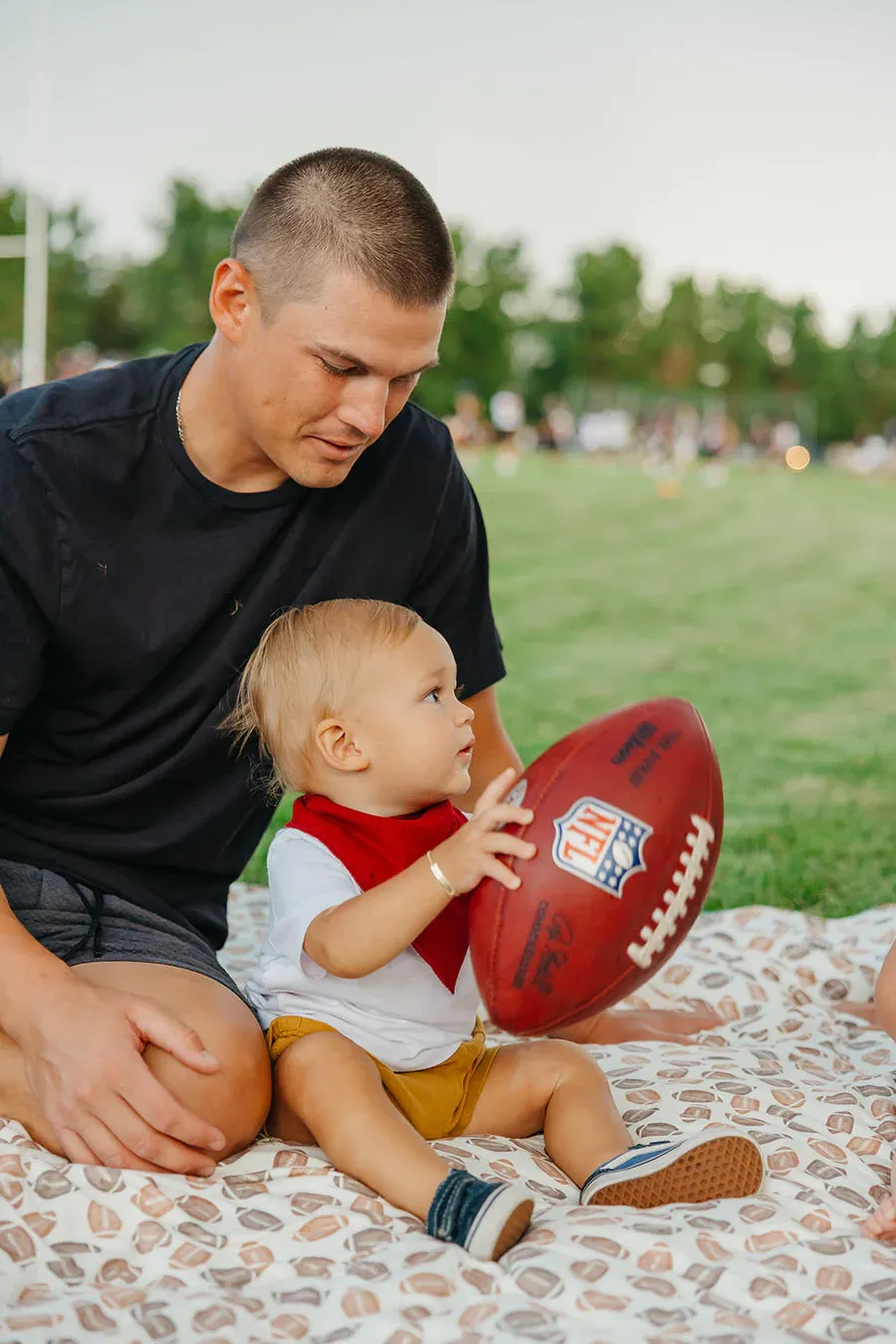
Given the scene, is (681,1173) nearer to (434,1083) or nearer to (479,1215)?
(479,1215)

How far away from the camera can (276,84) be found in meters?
38.2

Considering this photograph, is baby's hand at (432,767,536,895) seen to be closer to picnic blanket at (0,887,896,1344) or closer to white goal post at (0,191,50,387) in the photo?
picnic blanket at (0,887,896,1344)

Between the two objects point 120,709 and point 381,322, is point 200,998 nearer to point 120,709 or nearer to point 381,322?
point 120,709

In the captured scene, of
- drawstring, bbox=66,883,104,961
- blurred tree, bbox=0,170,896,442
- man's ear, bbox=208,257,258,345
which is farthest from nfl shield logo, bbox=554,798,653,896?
blurred tree, bbox=0,170,896,442

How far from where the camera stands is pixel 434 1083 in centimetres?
217

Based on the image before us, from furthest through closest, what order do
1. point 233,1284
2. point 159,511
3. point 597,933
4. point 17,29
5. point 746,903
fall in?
point 17,29, point 746,903, point 159,511, point 597,933, point 233,1284

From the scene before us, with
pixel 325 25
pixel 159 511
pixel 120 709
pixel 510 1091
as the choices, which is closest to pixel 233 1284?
pixel 510 1091

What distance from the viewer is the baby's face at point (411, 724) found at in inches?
83.9

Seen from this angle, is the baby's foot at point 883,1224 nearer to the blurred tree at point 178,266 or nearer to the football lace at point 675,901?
the football lace at point 675,901

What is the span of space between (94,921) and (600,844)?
0.87 metres

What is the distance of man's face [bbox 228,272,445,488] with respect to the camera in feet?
6.98

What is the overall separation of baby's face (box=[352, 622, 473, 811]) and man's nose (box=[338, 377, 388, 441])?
32cm

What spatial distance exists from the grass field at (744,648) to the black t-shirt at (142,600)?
1602mm

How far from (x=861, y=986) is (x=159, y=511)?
1.77 m
